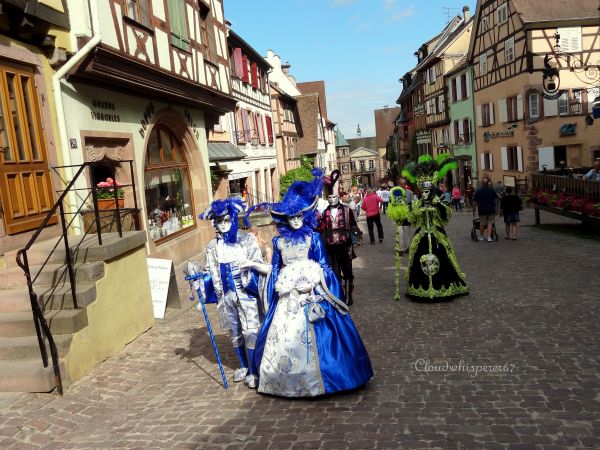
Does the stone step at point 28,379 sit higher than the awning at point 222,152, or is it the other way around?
the awning at point 222,152

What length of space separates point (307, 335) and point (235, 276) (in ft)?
3.38

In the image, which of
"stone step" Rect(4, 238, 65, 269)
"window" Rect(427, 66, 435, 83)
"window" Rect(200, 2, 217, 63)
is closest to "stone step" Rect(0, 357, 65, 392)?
"stone step" Rect(4, 238, 65, 269)

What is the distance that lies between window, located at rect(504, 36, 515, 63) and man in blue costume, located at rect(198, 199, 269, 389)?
24.7 meters

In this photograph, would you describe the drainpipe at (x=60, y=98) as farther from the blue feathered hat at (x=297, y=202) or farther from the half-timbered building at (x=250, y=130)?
the half-timbered building at (x=250, y=130)

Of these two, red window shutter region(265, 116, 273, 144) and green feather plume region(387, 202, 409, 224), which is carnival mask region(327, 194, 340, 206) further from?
red window shutter region(265, 116, 273, 144)

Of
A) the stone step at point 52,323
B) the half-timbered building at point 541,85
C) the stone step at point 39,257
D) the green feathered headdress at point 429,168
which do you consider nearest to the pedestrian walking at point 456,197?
the half-timbered building at point 541,85

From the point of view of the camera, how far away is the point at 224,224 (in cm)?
544

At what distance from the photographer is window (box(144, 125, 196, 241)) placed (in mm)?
11859

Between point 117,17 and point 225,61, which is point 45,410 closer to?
point 117,17

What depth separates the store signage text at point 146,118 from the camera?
439 inches

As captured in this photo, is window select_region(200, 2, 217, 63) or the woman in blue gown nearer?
the woman in blue gown

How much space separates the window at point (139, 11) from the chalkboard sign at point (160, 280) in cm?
491

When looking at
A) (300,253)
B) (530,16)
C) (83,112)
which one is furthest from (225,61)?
(530,16)

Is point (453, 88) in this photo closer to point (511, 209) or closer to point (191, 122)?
point (511, 209)
